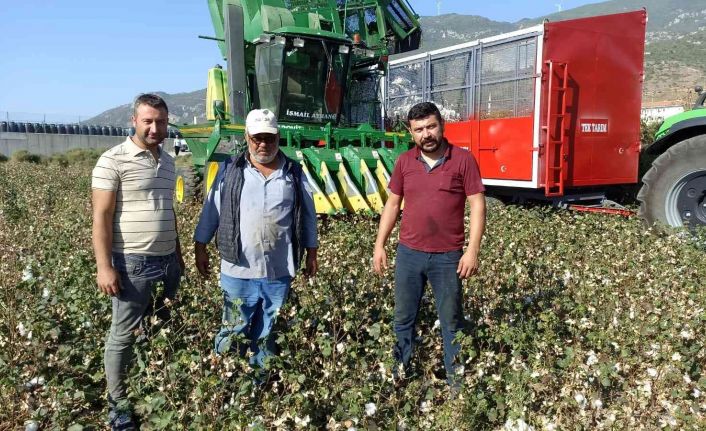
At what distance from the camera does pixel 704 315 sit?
3.59 metres

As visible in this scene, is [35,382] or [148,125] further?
[148,125]

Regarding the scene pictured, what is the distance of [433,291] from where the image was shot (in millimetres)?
3441

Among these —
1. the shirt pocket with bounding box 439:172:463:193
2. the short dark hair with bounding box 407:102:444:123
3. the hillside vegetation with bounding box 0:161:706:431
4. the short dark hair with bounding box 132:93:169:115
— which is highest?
the short dark hair with bounding box 132:93:169:115

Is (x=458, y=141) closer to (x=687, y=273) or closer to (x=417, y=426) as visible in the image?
(x=687, y=273)

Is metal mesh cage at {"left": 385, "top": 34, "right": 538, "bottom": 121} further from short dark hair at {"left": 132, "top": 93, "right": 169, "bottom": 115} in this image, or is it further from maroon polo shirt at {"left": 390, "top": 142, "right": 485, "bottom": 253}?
short dark hair at {"left": 132, "top": 93, "right": 169, "bottom": 115}

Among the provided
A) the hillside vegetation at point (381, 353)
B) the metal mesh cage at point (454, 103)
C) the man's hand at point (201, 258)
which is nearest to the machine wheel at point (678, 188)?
the hillside vegetation at point (381, 353)

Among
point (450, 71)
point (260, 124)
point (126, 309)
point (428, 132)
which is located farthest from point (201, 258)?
Result: point (450, 71)

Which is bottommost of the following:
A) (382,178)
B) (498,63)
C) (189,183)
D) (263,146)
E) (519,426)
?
(519,426)

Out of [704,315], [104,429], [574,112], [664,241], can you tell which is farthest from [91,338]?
[574,112]

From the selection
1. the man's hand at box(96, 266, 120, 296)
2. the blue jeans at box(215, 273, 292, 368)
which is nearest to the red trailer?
the blue jeans at box(215, 273, 292, 368)

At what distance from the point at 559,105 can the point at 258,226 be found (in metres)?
5.91

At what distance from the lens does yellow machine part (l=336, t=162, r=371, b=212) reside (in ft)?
26.2

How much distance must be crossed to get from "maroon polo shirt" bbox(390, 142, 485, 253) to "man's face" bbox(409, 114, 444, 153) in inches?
4.5

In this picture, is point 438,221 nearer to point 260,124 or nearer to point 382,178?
point 260,124
